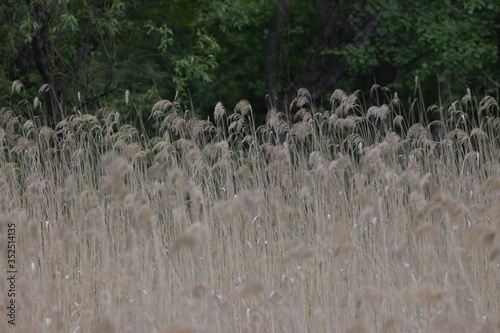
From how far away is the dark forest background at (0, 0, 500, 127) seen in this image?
8352 mm

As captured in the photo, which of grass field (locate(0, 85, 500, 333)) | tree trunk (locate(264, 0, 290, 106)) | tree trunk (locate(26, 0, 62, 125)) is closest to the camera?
grass field (locate(0, 85, 500, 333))

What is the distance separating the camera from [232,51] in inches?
583

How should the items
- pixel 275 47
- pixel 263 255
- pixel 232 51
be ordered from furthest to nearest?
pixel 232 51, pixel 275 47, pixel 263 255

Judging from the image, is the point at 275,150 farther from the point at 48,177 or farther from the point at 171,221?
the point at 48,177

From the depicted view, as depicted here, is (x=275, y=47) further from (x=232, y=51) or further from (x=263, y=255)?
(x=263, y=255)

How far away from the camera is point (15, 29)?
8312 millimetres

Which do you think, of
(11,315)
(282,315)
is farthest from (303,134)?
(11,315)

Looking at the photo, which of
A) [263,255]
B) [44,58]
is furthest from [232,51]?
[263,255]

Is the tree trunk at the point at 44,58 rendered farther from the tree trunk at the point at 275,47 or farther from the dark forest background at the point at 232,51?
the tree trunk at the point at 275,47

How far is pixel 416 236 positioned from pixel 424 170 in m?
1.08

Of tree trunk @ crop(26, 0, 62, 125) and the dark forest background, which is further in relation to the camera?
the dark forest background

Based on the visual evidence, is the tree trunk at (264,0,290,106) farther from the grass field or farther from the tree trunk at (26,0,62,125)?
the grass field

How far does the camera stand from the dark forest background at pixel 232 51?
329 inches

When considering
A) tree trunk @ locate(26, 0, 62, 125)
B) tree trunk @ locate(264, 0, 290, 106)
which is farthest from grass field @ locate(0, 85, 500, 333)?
tree trunk @ locate(264, 0, 290, 106)
